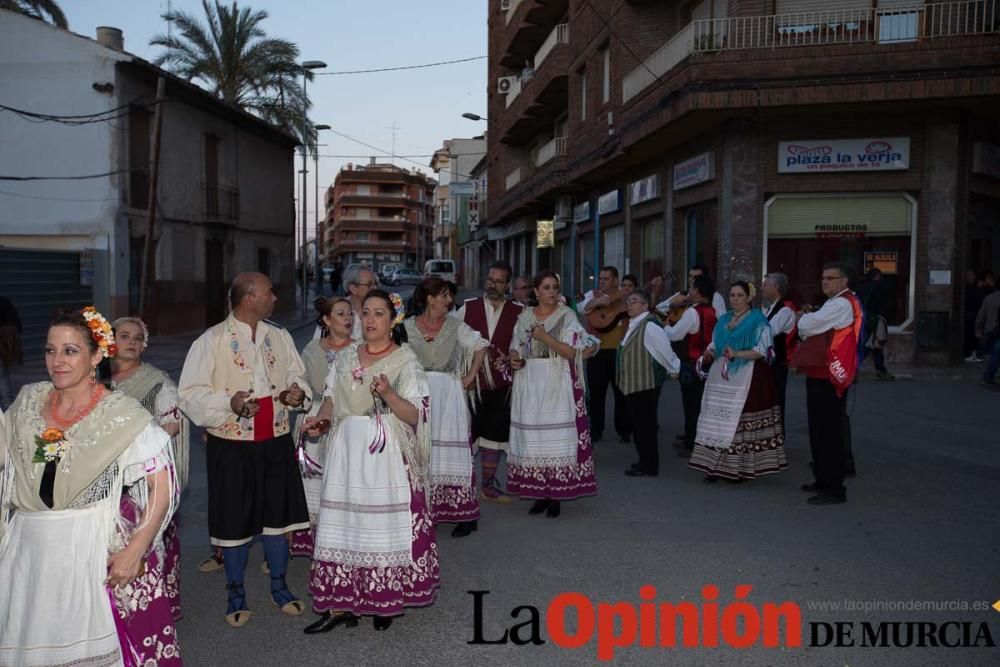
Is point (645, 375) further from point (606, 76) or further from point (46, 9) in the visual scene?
point (46, 9)

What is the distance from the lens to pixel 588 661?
13.7 feet

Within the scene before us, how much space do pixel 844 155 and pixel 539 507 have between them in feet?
38.1

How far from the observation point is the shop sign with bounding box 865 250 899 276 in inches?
634

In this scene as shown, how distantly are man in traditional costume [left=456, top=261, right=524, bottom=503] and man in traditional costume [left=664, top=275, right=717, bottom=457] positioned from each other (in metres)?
2.26

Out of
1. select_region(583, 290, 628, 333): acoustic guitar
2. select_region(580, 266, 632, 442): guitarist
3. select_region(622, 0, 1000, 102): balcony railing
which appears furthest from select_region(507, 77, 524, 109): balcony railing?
select_region(583, 290, 628, 333): acoustic guitar

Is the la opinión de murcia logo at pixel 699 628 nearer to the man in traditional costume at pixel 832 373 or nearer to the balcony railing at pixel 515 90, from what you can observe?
the man in traditional costume at pixel 832 373

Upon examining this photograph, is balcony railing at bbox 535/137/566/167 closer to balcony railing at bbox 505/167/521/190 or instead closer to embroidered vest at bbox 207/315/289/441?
balcony railing at bbox 505/167/521/190

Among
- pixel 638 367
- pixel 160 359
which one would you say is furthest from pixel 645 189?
pixel 638 367

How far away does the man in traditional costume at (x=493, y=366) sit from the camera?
6.72 m

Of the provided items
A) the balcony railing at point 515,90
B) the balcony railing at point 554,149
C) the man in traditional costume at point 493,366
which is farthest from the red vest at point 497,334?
the balcony railing at point 515,90

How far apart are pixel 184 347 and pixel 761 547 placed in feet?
56.6

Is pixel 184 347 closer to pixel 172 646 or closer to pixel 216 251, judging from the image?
pixel 216 251

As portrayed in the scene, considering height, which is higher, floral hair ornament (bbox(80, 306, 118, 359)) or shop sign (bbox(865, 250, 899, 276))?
shop sign (bbox(865, 250, 899, 276))

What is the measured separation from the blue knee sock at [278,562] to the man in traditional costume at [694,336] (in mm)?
4729
